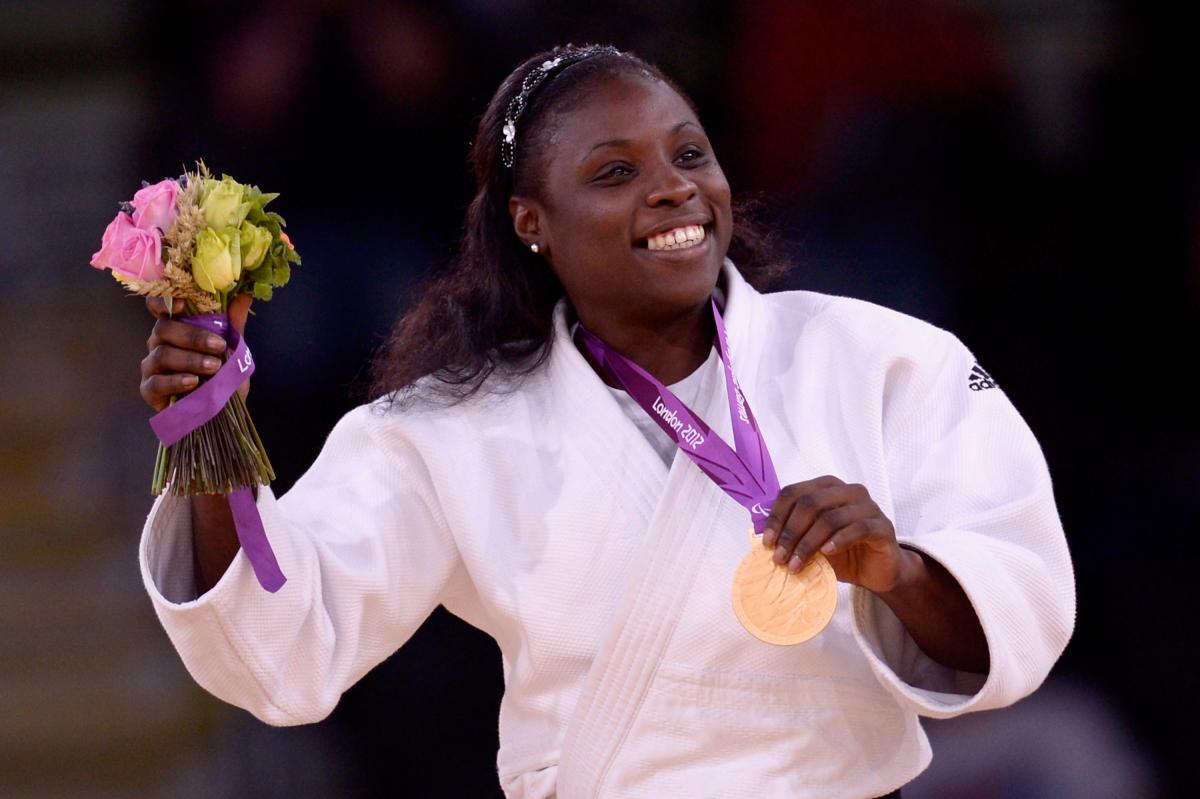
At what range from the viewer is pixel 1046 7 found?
3.30 m

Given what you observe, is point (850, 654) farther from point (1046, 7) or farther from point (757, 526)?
point (1046, 7)

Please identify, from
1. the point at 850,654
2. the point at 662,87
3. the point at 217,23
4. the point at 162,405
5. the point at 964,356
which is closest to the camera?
the point at 162,405

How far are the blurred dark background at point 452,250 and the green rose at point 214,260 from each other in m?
1.37

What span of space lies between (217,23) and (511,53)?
612 millimetres

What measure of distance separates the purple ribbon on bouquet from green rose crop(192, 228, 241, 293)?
5cm

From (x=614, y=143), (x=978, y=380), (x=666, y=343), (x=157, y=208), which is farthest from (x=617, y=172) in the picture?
(x=157, y=208)

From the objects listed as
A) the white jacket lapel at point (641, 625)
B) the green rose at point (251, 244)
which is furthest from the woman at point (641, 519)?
the green rose at point (251, 244)

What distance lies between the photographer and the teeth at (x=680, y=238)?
2180 millimetres

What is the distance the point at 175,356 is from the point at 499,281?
2.41 ft

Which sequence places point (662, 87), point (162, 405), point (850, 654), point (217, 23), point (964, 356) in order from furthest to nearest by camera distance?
point (217, 23) → point (662, 87) → point (964, 356) → point (850, 654) → point (162, 405)

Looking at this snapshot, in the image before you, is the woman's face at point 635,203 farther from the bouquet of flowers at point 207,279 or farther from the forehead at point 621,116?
the bouquet of flowers at point 207,279

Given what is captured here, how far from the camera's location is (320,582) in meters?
2.09

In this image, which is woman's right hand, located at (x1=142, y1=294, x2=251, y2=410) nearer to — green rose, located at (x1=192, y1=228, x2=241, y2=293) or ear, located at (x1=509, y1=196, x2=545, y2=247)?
green rose, located at (x1=192, y1=228, x2=241, y2=293)

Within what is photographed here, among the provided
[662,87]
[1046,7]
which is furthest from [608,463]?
[1046,7]
